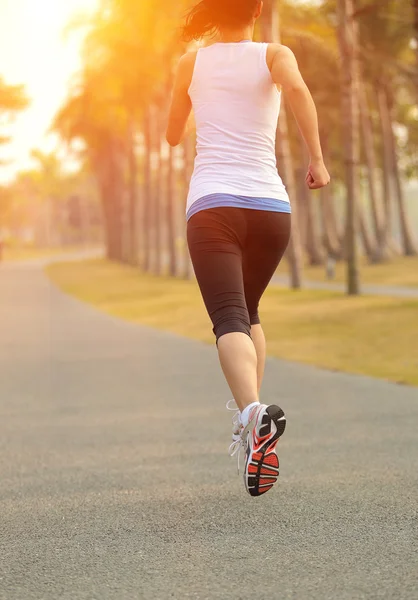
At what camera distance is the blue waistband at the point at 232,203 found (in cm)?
426

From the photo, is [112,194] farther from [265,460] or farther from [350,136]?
[265,460]

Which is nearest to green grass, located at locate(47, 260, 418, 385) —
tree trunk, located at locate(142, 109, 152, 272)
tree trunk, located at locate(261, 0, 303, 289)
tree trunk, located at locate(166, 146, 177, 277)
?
tree trunk, located at locate(261, 0, 303, 289)

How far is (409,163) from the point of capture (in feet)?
157

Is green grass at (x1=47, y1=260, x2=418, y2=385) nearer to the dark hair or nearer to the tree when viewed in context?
the dark hair

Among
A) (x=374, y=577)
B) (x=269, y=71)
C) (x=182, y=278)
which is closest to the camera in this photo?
(x=374, y=577)

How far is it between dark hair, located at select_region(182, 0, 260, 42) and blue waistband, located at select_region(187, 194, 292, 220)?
29.5 inches

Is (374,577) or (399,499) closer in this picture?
(374,577)

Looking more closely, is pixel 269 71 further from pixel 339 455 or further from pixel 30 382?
pixel 30 382

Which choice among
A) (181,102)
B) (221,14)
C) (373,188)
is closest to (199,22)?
(221,14)

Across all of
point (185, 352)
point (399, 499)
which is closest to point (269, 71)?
point (399, 499)

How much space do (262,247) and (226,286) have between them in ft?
0.93

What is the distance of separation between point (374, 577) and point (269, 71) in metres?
2.08

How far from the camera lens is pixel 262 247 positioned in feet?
14.6

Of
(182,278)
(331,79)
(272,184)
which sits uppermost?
(331,79)
